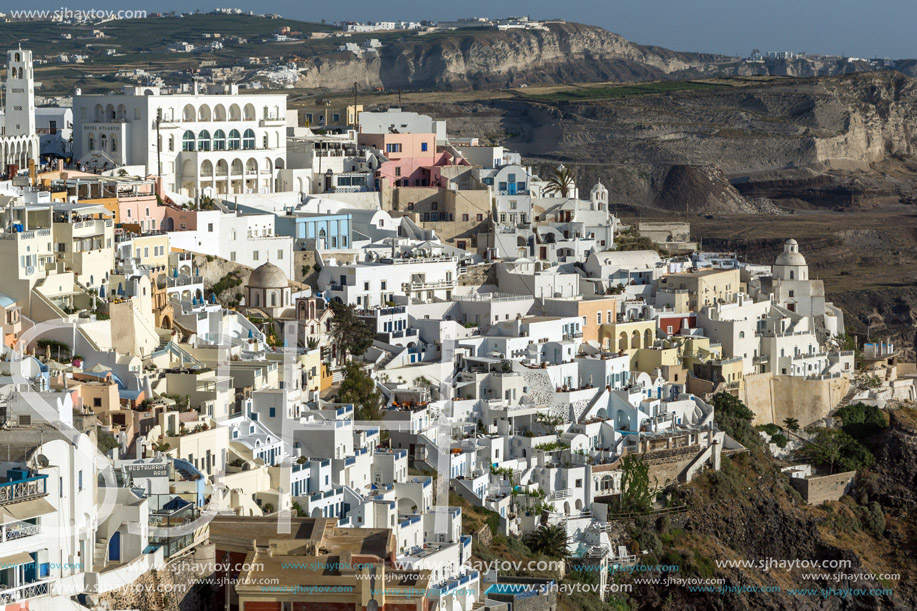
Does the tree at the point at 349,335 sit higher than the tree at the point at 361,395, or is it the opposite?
the tree at the point at 349,335

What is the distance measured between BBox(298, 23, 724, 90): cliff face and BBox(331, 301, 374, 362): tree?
100.0 meters

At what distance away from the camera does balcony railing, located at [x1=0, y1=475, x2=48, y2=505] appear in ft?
67.9

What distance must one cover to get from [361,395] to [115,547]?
15.3m

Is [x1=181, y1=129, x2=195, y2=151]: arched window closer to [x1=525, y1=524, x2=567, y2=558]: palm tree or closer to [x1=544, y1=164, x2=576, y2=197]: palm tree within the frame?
[x1=544, y1=164, x2=576, y2=197]: palm tree

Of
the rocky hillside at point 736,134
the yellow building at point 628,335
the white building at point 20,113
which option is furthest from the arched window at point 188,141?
the rocky hillside at point 736,134

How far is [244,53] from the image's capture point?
147375mm

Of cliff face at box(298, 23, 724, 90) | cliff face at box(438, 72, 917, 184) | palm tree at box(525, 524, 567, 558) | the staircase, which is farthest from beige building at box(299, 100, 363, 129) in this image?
cliff face at box(298, 23, 724, 90)

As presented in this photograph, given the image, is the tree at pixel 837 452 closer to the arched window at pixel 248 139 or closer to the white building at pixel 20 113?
the arched window at pixel 248 139

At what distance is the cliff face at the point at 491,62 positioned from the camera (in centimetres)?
15588

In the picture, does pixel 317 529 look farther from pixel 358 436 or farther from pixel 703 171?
pixel 703 171

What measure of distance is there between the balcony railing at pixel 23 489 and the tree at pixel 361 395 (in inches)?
640

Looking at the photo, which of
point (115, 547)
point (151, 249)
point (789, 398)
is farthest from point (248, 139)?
point (115, 547)

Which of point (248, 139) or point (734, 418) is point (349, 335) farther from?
point (248, 139)

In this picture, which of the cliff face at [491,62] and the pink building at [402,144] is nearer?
the pink building at [402,144]
